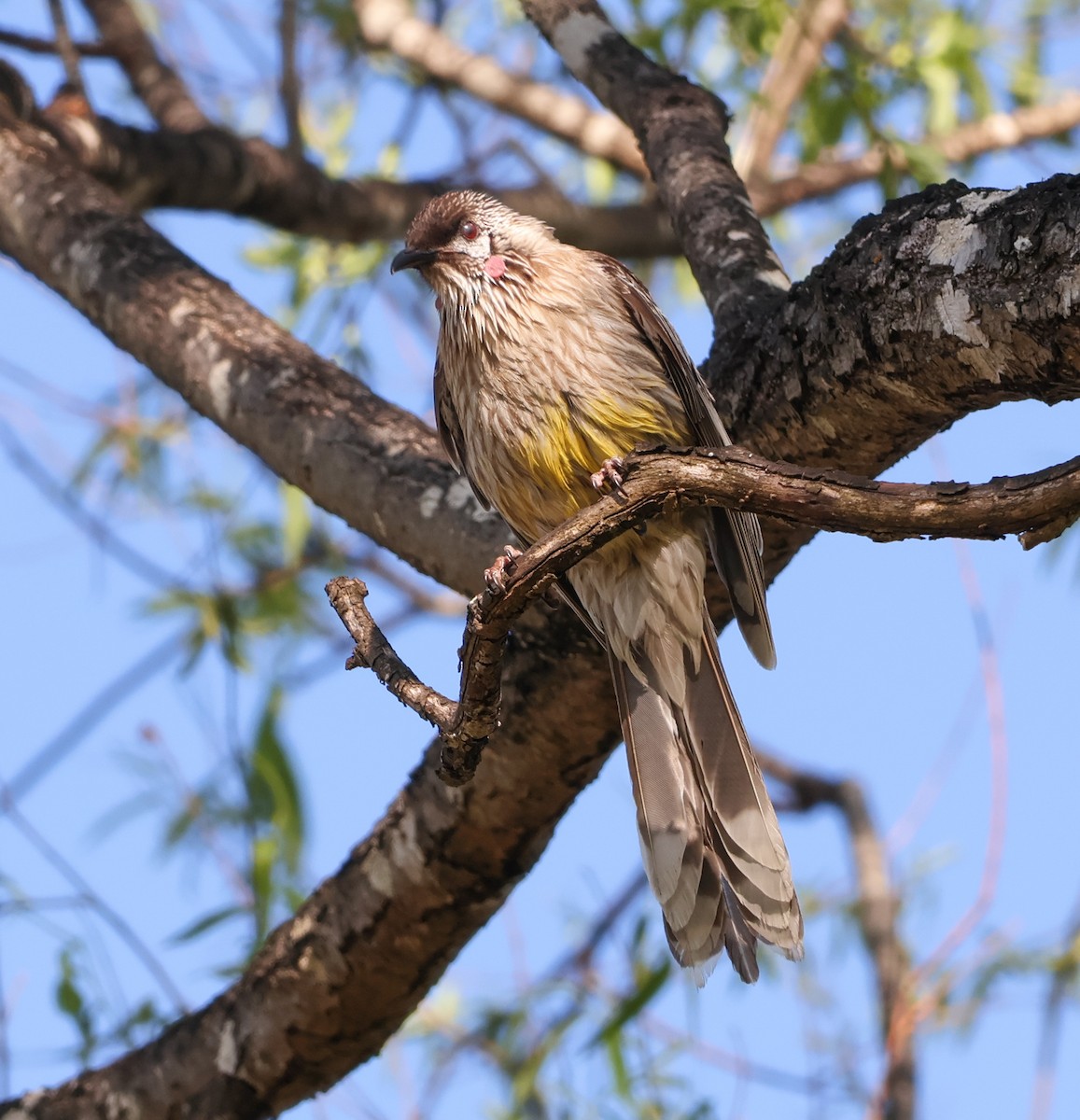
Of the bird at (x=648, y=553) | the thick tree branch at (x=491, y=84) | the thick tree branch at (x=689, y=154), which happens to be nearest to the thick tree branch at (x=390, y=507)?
the bird at (x=648, y=553)

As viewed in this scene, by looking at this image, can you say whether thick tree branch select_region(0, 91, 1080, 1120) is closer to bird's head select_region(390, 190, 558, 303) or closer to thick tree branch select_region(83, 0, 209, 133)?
bird's head select_region(390, 190, 558, 303)

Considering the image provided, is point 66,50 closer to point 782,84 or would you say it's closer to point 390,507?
point 390,507

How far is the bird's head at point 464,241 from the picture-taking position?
3.58m

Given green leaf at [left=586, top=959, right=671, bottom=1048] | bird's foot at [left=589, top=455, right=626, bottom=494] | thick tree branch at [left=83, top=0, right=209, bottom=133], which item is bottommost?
green leaf at [left=586, top=959, right=671, bottom=1048]

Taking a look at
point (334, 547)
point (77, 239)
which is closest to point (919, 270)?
point (77, 239)

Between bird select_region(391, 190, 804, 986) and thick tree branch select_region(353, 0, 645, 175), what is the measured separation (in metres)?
2.64

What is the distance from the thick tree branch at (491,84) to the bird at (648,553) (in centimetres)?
264

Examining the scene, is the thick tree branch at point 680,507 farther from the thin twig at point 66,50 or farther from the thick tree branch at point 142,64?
the thick tree branch at point 142,64

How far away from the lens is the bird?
9.73 feet

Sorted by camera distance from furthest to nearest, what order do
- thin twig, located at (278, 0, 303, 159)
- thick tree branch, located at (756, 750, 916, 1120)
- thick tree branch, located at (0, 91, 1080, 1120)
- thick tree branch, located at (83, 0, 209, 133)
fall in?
thick tree branch, located at (83, 0, 209, 133) → thin twig, located at (278, 0, 303, 159) → thick tree branch, located at (756, 750, 916, 1120) → thick tree branch, located at (0, 91, 1080, 1120)

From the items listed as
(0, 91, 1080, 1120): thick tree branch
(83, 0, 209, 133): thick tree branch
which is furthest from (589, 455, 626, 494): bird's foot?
(83, 0, 209, 133): thick tree branch

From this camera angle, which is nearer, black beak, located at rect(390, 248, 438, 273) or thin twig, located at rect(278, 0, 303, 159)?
black beak, located at rect(390, 248, 438, 273)

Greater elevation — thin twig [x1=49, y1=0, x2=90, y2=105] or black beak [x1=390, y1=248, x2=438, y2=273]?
thin twig [x1=49, y1=0, x2=90, y2=105]

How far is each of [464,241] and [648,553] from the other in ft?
3.29
